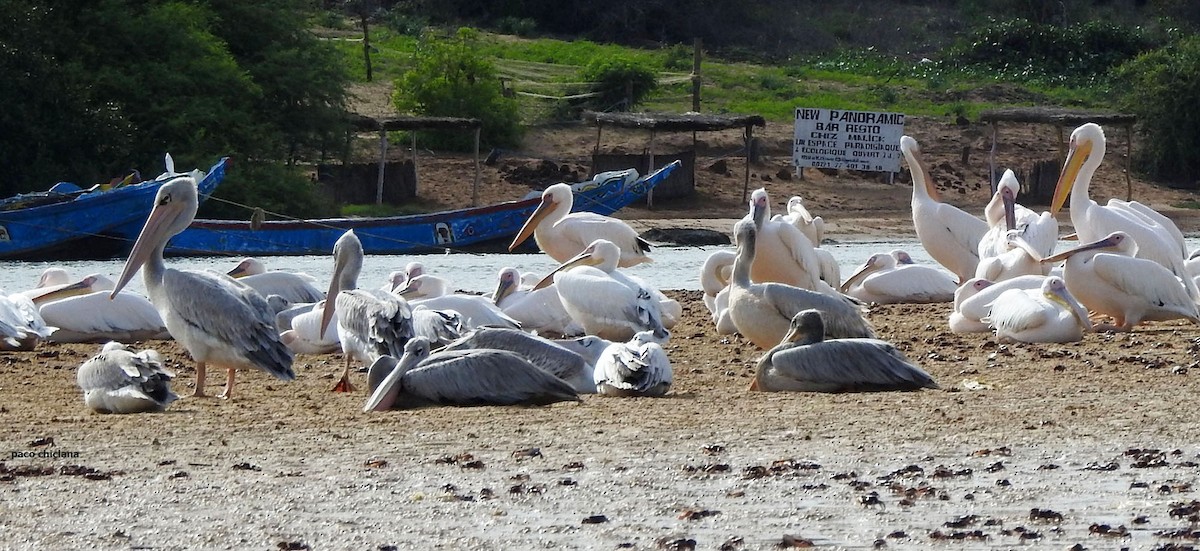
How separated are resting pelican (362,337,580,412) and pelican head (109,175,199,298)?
182cm

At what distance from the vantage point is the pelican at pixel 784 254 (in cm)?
1054

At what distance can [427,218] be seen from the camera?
61.9 feet

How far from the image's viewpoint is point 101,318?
31.4 ft

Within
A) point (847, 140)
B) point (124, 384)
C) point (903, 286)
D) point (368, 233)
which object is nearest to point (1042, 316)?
point (903, 286)

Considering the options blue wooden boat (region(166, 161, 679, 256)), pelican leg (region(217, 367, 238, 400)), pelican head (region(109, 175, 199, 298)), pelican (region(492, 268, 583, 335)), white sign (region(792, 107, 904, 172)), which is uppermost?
pelican head (region(109, 175, 199, 298))

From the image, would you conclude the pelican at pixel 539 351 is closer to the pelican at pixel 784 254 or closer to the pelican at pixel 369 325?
the pelican at pixel 369 325

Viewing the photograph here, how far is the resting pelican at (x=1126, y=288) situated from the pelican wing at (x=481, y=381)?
4.03m

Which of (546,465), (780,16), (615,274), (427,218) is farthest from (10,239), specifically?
(780,16)

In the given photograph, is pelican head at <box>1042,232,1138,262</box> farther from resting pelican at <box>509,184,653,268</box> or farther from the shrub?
the shrub

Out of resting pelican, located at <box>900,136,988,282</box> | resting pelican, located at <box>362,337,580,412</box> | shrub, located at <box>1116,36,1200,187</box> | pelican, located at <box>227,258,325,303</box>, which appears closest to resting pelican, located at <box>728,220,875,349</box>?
resting pelican, located at <box>362,337,580,412</box>

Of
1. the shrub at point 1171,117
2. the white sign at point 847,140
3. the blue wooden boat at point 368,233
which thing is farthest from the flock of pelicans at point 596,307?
the shrub at point 1171,117

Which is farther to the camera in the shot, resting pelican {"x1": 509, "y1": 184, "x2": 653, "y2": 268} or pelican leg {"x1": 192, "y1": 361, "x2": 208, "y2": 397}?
resting pelican {"x1": 509, "y1": 184, "x2": 653, "y2": 268}

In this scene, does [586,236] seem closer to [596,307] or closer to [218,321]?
[596,307]

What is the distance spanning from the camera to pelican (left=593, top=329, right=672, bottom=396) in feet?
22.0
